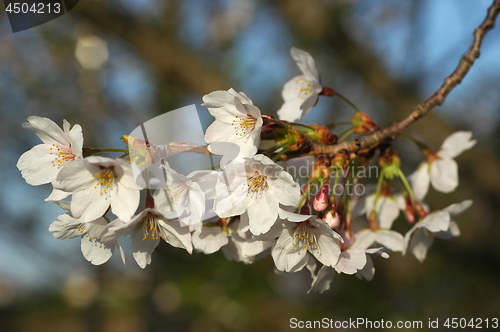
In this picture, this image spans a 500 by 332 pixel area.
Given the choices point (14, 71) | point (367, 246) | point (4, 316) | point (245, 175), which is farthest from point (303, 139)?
point (4, 316)

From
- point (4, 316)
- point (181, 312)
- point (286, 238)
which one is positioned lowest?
point (4, 316)

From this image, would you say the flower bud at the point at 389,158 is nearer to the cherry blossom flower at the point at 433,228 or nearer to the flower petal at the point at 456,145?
the cherry blossom flower at the point at 433,228

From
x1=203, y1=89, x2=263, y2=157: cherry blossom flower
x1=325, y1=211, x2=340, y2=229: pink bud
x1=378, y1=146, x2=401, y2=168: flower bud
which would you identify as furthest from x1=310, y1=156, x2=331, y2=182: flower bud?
x1=378, y1=146, x2=401, y2=168: flower bud

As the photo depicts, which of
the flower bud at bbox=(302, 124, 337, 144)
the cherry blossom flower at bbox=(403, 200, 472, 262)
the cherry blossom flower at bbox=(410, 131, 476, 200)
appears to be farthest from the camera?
the cherry blossom flower at bbox=(410, 131, 476, 200)

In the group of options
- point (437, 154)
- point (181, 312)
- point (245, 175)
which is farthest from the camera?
point (181, 312)

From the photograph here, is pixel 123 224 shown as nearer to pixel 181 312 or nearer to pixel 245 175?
pixel 245 175

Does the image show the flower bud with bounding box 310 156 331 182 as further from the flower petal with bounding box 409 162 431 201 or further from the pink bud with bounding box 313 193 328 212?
the flower petal with bounding box 409 162 431 201
